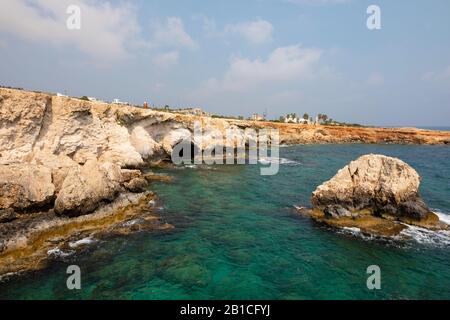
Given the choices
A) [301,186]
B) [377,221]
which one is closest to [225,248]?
[377,221]

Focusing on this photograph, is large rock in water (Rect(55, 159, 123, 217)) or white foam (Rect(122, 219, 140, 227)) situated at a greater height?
large rock in water (Rect(55, 159, 123, 217))

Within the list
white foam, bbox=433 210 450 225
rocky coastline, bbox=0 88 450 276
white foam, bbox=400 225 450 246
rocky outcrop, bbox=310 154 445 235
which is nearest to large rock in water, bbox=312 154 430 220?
rocky outcrop, bbox=310 154 445 235

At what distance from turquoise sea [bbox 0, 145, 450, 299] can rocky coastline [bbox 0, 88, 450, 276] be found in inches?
83.3

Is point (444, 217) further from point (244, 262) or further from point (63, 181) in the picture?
point (63, 181)

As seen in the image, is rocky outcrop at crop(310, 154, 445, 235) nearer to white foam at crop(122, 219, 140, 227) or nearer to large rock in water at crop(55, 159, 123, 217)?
white foam at crop(122, 219, 140, 227)

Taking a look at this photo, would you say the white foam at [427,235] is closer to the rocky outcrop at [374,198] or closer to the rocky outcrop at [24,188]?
the rocky outcrop at [374,198]

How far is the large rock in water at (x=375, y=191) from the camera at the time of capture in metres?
23.7

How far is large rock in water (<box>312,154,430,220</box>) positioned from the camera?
2370 cm

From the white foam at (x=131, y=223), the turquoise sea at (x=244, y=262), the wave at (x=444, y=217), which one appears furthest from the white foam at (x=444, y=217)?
the white foam at (x=131, y=223)

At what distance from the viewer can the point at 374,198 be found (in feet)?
80.2

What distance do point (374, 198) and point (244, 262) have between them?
41.2 feet

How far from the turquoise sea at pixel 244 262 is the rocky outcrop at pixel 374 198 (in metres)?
1.69

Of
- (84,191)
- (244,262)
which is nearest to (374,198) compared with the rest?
(244,262)

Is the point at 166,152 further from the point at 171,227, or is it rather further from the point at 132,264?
the point at 132,264
